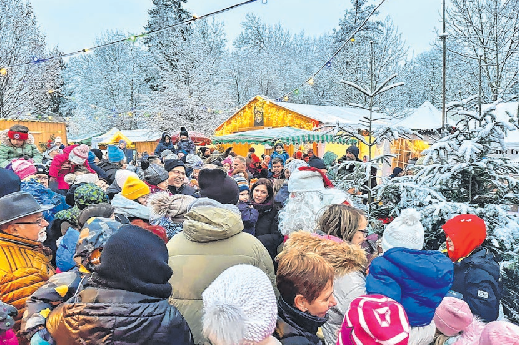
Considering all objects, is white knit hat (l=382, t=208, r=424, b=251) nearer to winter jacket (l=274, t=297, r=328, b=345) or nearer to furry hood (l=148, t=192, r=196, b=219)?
winter jacket (l=274, t=297, r=328, b=345)

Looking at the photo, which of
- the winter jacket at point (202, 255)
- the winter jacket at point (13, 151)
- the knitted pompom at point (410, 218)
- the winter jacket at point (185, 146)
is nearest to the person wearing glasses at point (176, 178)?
the winter jacket at point (13, 151)

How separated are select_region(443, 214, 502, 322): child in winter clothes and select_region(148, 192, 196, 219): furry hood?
215 centimetres

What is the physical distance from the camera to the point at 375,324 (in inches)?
66.5

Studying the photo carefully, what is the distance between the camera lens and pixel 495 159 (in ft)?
12.9

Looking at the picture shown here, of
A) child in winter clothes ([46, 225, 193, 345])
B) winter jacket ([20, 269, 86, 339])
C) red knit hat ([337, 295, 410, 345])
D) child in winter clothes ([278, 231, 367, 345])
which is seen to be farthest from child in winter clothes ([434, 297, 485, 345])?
winter jacket ([20, 269, 86, 339])

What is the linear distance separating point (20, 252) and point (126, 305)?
1.28 m

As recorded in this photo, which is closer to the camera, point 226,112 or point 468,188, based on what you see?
point 468,188

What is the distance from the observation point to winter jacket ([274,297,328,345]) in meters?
1.86

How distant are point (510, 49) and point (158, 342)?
15.9 meters

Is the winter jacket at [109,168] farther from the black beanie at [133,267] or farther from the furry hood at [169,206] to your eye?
the black beanie at [133,267]

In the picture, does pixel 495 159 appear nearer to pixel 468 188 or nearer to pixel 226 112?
pixel 468 188

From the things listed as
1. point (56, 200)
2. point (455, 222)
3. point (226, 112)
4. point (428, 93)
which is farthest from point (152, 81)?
point (455, 222)

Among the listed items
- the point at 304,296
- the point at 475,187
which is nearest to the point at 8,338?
the point at 304,296

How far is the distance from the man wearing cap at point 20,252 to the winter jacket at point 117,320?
0.77 meters
